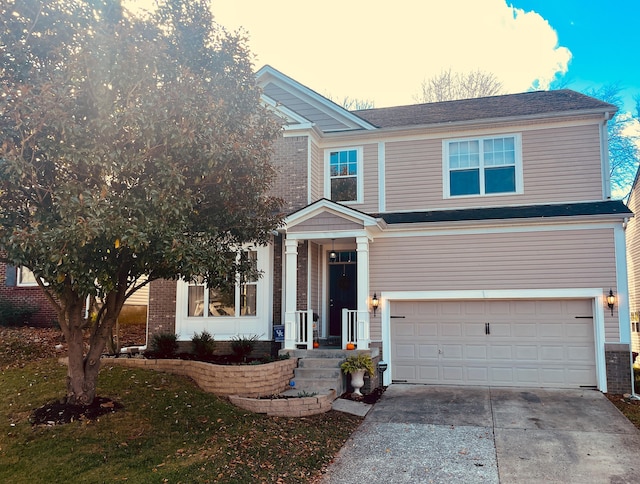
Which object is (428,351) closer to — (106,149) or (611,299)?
(611,299)

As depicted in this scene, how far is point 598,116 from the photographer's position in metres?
12.2

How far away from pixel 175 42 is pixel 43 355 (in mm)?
8164

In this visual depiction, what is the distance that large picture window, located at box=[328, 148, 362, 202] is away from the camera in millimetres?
13734

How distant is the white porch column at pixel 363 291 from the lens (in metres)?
11.6

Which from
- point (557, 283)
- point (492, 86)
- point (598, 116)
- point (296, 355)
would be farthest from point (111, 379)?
point (492, 86)

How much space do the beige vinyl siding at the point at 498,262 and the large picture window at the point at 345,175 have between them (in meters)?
1.76

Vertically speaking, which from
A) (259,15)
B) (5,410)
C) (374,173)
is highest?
(259,15)

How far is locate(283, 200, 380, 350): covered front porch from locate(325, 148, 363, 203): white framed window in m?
1.25

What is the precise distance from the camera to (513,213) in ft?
39.4

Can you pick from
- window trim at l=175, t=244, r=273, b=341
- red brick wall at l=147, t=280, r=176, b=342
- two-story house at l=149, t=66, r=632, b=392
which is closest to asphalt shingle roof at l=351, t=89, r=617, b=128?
two-story house at l=149, t=66, r=632, b=392

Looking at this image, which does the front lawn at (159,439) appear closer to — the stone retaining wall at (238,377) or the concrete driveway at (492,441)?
the stone retaining wall at (238,377)

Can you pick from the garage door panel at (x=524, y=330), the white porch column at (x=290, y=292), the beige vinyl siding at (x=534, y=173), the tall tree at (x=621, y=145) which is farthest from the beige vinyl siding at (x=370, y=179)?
the tall tree at (x=621, y=145)

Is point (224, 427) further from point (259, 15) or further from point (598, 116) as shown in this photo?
point (598, 116)

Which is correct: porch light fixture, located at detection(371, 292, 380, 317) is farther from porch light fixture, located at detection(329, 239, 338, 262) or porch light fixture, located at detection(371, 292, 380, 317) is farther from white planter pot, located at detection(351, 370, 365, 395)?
white planter pot, located at detection(351, 370, 365, 395)
